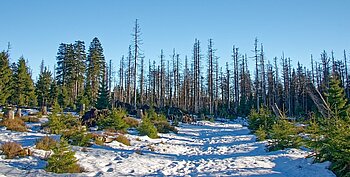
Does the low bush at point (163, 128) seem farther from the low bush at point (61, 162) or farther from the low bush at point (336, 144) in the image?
the low bush at point (336, 144)

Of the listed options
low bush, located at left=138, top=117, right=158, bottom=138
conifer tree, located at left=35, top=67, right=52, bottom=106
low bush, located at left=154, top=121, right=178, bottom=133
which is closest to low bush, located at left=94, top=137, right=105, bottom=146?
low bush, located at left=138, top=117, right=158, bottom=138

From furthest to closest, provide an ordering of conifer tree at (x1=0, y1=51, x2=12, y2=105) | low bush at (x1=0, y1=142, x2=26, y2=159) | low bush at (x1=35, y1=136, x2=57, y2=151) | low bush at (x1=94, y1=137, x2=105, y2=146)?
conifer tree at (x1=0, y1=51, x2=12, y2=105) < low bush at (x1=94, y1=137, x2=105, y2=146) < low bush at (x1=35, y1=136, x2=57, y2=151) < low bush at (x1=0, y1=142, x2=26, y2=159)

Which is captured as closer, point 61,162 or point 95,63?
point 61,162

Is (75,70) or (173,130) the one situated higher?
(75,70)

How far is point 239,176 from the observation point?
26.7 ft

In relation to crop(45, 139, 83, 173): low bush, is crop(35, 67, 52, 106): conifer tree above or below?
above

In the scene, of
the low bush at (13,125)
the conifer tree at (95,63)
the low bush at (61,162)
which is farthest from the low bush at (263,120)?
the conifer tree at (95,63)

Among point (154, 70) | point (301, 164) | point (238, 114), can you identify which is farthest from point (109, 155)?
point (154, 70)

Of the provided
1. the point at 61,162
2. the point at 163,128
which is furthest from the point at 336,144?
the point at 163,128

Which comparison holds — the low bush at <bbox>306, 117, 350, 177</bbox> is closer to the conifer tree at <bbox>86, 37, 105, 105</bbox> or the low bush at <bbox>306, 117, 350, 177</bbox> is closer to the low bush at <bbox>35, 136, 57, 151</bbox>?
the low bush at <bbox>35, 136, 57, 151</bbox>

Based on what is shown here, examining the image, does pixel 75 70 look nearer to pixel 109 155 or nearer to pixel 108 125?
pixel 108 125

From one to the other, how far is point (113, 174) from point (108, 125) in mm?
10082

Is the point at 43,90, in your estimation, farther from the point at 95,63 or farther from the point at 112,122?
the point at 112,122

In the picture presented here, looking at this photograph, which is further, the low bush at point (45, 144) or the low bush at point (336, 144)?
the low bush at point (45, 144)
